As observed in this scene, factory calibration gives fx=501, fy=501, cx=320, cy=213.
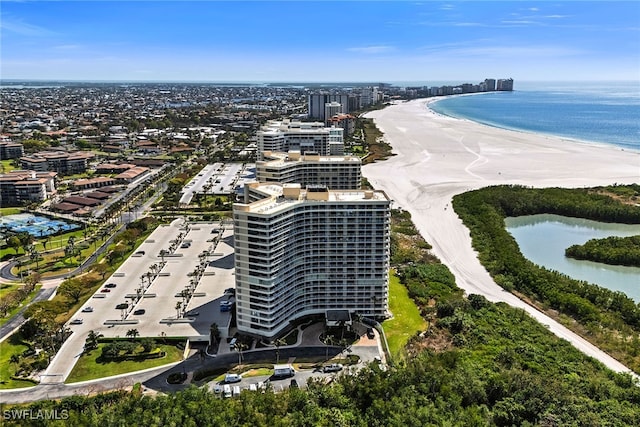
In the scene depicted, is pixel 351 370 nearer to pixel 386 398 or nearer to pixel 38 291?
pixel 386 398

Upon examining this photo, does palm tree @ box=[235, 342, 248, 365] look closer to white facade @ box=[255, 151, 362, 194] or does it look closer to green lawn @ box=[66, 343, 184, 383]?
green lawn @ box=[66, 343, 184, 383]

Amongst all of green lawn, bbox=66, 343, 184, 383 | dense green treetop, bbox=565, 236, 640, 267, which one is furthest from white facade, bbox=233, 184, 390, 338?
dense green treetop, bbox=565, 236, 640, 267

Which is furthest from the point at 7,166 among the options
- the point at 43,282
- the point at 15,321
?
the point at 15,321

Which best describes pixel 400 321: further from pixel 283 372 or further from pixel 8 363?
pixel 8 363

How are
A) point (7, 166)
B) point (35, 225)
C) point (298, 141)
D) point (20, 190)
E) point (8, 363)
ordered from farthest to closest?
point (7, 166) < point (298, 141) < point (20, 190) < point (35, 225) < point (8, 363)

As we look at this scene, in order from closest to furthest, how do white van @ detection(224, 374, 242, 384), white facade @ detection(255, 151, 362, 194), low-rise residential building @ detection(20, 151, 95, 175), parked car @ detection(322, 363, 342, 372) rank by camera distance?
1. white van @ detection(224, 374, 242, 384)
2. parked car @ detection(322, 363, 342, 372)
3. white facade @ detection(255, 151, 362, 194)
4. low-rise residential building @ detection(20, 151, 95, 175)

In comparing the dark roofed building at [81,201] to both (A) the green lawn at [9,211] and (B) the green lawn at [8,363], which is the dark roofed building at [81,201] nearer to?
(A) the green lawn at [9,211]

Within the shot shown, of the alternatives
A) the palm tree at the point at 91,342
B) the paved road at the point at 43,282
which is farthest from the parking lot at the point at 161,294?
the paved road at the point at 43,282
